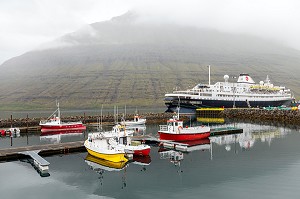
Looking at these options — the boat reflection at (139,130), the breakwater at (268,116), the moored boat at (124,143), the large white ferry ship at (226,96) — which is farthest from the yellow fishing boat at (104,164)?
the large white ferry ship at (226,96)

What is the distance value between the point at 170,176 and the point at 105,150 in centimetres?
1086

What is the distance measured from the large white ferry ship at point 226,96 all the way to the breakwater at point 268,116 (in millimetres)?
11093

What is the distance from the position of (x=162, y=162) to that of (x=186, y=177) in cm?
772

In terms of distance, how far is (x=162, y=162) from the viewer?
4009 centimetres

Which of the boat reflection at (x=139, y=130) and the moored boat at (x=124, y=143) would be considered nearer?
the moored boat at (x=124, y=143)

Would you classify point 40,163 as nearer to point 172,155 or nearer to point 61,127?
point 172,155

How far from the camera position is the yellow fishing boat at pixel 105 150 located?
126ft

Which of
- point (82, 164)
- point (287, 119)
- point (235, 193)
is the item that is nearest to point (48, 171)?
point (82, 164)

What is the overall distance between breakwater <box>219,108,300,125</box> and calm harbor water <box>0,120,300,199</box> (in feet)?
153

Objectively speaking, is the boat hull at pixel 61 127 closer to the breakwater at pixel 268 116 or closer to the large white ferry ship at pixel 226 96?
the large white ferry ship at pixel 226 96

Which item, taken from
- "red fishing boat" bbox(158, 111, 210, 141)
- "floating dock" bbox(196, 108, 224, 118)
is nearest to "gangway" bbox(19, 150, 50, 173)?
"red fishing boat" bbox(158, 111, 210, 141)

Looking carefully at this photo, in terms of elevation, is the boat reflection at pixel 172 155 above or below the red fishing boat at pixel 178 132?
below

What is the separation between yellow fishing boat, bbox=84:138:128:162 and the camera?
3853cm

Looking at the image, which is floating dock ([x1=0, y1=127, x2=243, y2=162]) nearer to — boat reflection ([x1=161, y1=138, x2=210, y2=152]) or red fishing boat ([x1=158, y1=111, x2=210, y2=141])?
boat reflection ([x1=161, y1=138, x2=210, y2=152])
